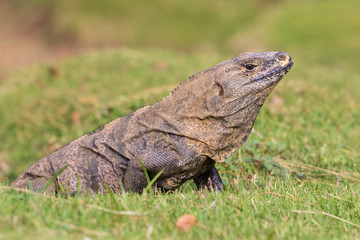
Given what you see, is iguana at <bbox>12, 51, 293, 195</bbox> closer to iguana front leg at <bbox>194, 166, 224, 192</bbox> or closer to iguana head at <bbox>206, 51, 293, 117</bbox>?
iguana head at <bbox>206, 51, 293, 117</bbox>

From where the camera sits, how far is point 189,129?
3.89 metres

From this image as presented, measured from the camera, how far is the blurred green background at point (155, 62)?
24.1 ft

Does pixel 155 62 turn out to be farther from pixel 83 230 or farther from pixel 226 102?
pixel 83 230

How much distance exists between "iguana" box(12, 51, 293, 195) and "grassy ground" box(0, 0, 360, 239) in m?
0.29

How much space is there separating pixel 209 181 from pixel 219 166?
1.06 m

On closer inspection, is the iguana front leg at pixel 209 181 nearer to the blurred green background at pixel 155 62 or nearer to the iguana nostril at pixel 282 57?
the iguana nostril at pixel 282 57

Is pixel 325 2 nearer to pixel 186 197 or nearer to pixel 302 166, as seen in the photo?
pixel 302 166

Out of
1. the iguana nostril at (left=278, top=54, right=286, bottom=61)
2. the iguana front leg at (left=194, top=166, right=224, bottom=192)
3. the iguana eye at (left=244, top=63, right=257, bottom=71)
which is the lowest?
the iguana front leg at (left=194, top=166, right=224, bottom=192)

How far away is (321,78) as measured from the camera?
32.6ft

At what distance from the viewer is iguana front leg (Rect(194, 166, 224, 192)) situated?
4223 mm

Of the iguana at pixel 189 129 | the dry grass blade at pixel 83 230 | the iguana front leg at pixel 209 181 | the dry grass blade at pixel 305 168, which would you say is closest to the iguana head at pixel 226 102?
the iguana at pixel 189 129

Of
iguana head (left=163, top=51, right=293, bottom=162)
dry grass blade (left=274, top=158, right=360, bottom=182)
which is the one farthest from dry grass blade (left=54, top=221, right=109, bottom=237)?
dry grass blade (left=274, top=158, right=360, bottom=182)

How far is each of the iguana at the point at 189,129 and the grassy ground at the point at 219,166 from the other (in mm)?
290

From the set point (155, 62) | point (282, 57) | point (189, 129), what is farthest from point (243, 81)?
point (155, 62)
